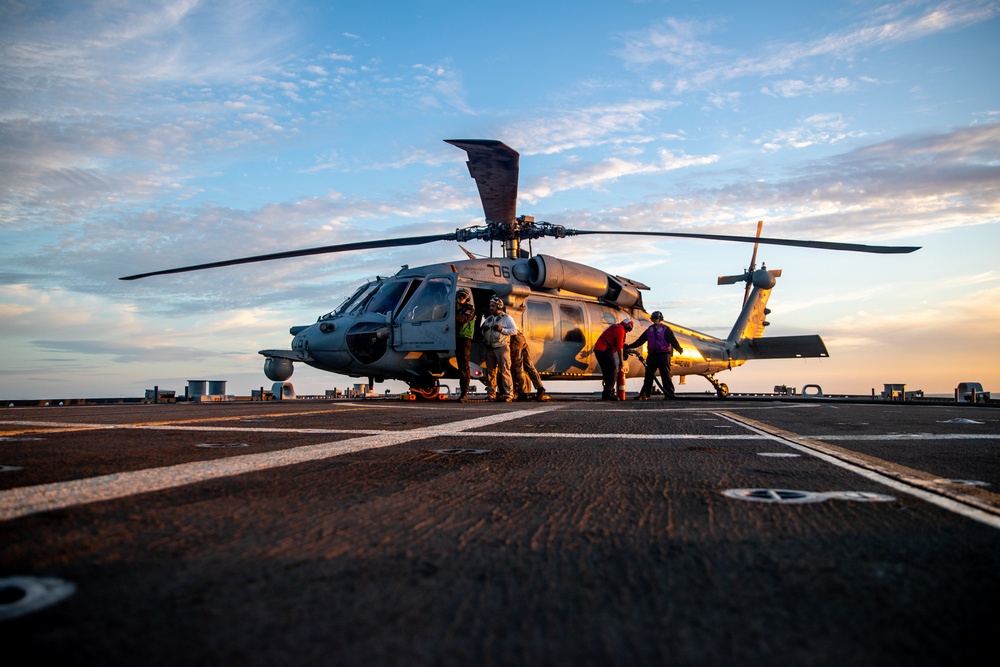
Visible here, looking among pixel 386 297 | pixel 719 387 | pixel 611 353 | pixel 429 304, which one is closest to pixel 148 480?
pixel 429 304

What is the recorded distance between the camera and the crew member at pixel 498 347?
1353cm

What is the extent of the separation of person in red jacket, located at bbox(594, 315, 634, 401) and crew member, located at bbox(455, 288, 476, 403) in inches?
132

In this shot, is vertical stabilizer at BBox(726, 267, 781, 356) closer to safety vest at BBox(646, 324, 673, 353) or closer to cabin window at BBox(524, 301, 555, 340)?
safety vest at BBox(646, 324, 673, 353)

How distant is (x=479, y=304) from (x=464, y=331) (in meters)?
1.71

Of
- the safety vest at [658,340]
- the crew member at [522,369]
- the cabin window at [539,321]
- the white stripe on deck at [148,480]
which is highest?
the cabin window at [539,321]

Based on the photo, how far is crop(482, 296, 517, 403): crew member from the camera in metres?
13.5

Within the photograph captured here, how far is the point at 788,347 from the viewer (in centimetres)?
2044

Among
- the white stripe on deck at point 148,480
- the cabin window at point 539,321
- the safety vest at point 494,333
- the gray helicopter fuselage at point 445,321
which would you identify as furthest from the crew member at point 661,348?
the white stripe on deck at point 148,480

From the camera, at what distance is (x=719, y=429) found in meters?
5.86

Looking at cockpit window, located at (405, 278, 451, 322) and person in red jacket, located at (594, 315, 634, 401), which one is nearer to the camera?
cockpit window, located at (405, 278, 451, 322)

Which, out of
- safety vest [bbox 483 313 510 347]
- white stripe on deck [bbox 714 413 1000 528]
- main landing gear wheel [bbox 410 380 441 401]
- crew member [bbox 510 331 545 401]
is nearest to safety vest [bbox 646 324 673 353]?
crew member [bbox 510 331 545 401]

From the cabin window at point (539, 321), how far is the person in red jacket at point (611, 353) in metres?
1.18

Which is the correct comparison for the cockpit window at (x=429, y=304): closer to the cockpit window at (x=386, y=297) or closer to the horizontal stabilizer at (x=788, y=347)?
the cockpit window at (x=386, y=297)

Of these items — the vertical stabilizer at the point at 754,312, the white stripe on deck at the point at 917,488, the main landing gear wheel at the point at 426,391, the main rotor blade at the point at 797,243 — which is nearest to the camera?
the white stripe on deck at the point at 917,488
